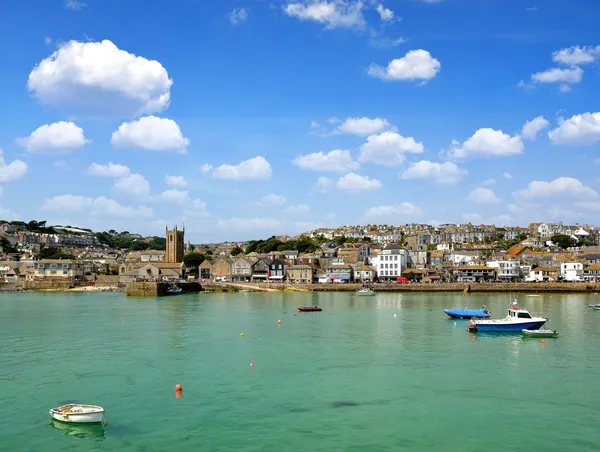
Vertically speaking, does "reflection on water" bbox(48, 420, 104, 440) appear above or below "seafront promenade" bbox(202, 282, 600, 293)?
above

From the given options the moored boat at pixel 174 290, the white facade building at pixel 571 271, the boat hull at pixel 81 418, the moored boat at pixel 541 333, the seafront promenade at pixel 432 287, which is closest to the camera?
the boat hull at pixel 81 418

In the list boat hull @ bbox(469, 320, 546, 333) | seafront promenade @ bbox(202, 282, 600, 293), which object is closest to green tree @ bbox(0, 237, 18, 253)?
seafront promenade @ bbox(202, 282, 600, 293)

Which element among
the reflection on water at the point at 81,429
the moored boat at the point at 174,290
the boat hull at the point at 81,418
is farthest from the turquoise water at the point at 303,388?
the moored boat at the point at 174,290

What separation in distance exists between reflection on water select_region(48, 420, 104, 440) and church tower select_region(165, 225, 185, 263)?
115m

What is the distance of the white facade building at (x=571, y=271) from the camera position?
3848 inches

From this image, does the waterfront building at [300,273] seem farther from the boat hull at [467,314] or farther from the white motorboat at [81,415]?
the white motorboat at [81,415]

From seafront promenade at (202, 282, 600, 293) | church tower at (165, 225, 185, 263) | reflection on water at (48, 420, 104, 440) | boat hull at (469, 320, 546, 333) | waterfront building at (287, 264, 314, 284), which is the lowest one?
seafront promenade at (202, 282, 600, 293)

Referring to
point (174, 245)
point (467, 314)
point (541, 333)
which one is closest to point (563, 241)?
point (174, 245)

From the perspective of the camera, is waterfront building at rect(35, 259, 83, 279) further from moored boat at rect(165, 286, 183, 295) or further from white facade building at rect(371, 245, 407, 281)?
white facade building at rect(371, 245, 407, 281)

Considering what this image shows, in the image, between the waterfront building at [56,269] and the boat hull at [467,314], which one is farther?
the waterfront building at [56,269]

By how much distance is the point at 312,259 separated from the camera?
11981 cm

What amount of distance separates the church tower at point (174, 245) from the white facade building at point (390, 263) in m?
48.3

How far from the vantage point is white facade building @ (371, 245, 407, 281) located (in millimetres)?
105625

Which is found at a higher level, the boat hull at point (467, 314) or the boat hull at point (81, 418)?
the boat hull at point (81, 418)
